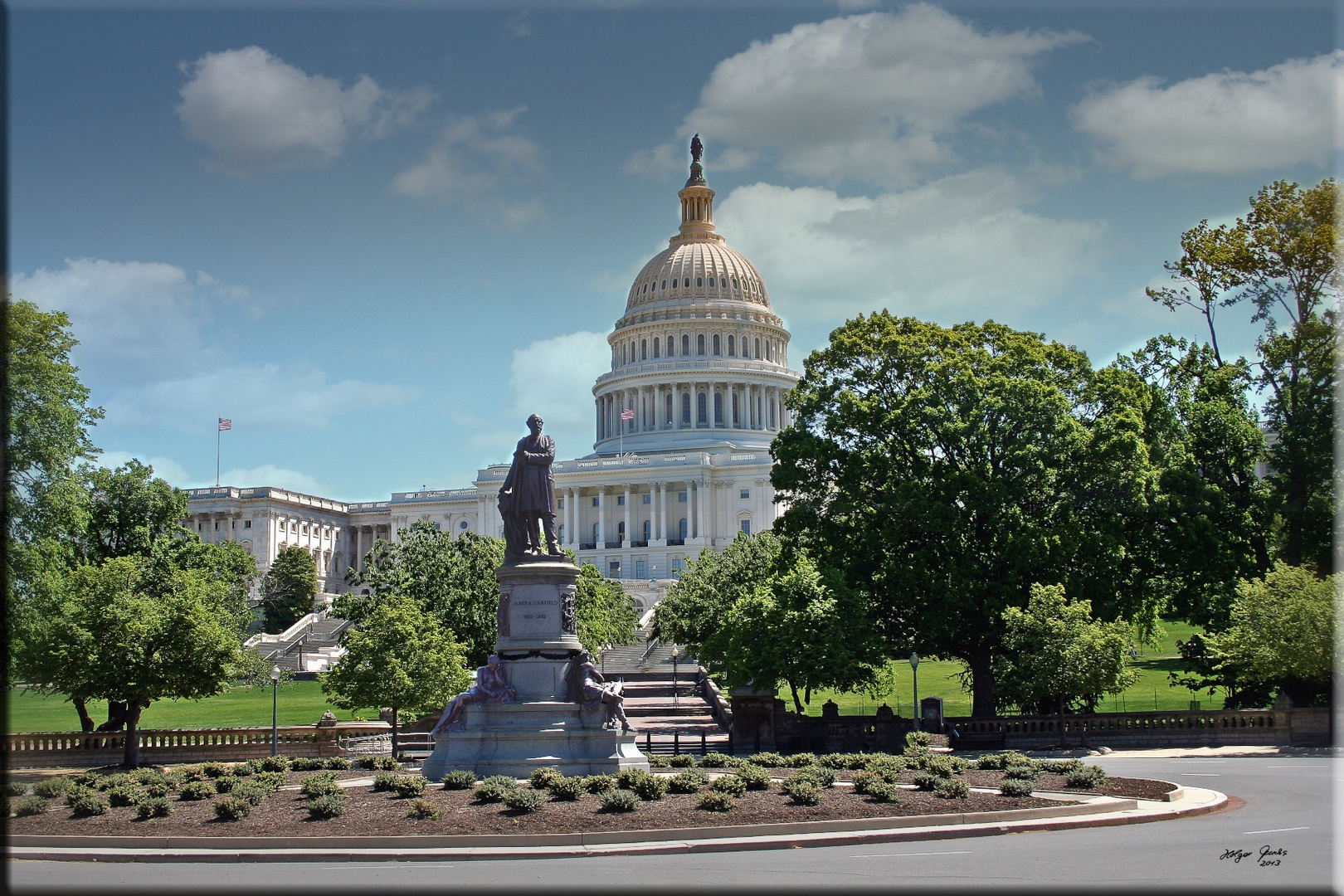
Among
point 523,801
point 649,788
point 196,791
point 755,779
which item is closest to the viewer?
point 523,801

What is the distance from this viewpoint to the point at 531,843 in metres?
20.2

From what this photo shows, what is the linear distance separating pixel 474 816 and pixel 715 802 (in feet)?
12.5

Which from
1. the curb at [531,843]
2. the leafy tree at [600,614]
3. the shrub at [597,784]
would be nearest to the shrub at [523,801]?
the shrub at [597,784]

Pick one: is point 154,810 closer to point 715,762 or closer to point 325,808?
point 325,808

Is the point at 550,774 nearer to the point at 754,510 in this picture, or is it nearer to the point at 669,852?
the point at 669,852

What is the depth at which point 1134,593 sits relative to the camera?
48.9m

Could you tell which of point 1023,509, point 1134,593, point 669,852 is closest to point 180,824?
point 669,852

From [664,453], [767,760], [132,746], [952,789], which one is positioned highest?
[664,453]

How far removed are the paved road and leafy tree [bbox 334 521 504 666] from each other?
36209 millimetres

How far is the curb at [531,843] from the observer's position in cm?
1966

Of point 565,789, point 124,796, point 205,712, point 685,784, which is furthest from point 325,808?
point 205,712

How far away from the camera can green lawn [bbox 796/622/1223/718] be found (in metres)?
55.3

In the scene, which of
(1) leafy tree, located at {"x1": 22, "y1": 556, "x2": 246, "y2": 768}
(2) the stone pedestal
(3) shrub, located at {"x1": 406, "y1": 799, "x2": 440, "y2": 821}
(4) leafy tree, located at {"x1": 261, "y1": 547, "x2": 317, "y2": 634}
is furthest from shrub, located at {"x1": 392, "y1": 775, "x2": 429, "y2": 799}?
(4) leafy tree, located at {"x1": 261, "y1": 547, "x2": 317, "y2": 634}

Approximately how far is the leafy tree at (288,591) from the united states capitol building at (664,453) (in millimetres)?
22232
